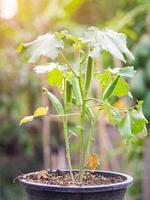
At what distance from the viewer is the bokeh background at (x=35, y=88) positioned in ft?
11.9

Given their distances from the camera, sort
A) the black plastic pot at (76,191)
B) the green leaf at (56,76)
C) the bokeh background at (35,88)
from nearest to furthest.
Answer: the black plastic pot at (76,191), the green leaf at (56,76), the bokeh background at (35,88)

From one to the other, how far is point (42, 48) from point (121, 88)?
17 centimetres

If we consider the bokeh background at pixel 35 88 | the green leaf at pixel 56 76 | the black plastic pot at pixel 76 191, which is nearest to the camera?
the black plastic pot at pixel 76 191

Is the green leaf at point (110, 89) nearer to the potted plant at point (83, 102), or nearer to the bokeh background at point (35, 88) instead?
the potted plant at point (83, 102)

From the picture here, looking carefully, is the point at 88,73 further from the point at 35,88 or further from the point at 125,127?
the point at 35,88

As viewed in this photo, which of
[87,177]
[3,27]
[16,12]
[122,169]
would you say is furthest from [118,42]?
[16,12]

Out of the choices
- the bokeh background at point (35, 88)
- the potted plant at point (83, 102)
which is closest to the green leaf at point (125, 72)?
the potted plant at point (83, 102)

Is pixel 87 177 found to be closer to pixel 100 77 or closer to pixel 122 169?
pixel 100 77

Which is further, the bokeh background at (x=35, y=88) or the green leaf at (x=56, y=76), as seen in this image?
the bokeh background at (x=35, y=88)

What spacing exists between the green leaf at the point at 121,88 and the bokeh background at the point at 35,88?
243 cm

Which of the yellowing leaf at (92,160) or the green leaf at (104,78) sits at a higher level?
the green leaf at (104,78)

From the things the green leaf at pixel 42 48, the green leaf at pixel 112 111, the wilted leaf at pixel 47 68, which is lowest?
the green leaf at pixel 112 111

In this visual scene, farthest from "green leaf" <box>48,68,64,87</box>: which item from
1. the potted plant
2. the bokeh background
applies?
the bokeh background

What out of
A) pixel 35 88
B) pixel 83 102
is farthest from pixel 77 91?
pixel 35 88
